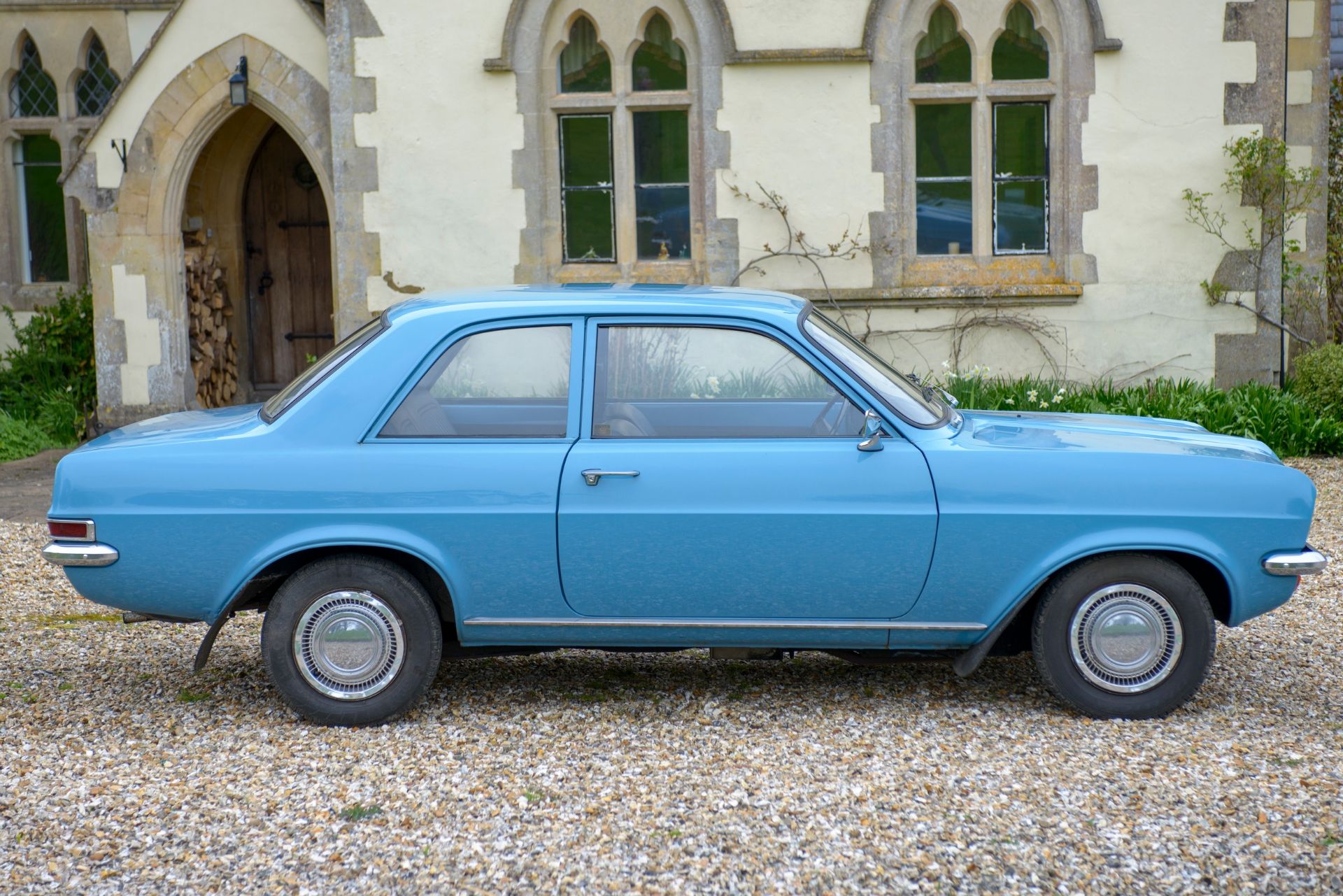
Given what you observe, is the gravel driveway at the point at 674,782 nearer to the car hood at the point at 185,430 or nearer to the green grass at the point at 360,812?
the green grass at the point at 360,812

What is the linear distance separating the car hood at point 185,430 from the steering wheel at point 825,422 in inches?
74.0

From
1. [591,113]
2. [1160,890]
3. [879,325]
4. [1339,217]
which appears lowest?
[1160,890]

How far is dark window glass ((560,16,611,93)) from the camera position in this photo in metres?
11.2

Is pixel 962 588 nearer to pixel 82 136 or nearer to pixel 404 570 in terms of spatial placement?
pixel 404 570

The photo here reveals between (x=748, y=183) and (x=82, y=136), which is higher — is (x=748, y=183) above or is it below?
below

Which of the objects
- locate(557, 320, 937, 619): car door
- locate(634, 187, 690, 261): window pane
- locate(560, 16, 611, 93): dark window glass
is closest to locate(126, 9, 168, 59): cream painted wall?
locate(560, 16, 611, 93): dark window glass

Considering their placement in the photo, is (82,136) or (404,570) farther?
(82,136)

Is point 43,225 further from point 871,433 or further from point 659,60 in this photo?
point 871,433

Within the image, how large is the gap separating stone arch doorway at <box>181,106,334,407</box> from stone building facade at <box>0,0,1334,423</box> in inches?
69.1

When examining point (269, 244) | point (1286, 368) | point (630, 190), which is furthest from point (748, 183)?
point (269, 244)

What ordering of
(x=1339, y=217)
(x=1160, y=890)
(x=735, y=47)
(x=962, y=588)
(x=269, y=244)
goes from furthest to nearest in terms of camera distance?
(x=269, y=244) < (x=1339, y=217) < (x=735, y=47) < (x=962, y=588) < (x=1160, y=890)

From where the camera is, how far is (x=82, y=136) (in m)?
14.0

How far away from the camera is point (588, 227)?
11398mm

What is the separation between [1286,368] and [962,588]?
7657 millimetres
